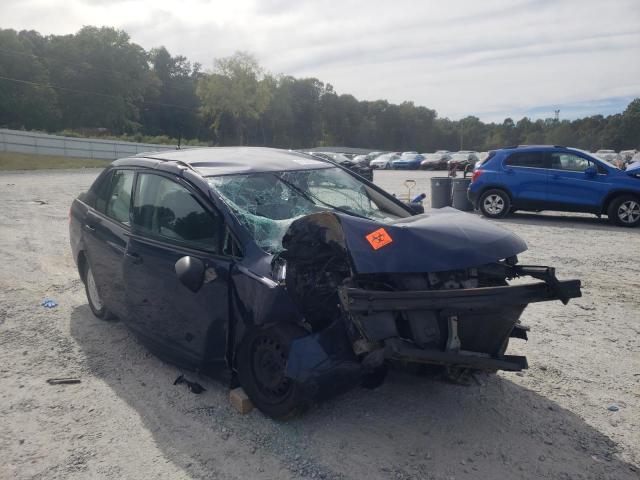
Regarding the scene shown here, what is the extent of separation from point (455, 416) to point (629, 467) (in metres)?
1.03

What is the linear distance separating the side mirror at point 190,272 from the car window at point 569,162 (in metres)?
11.1

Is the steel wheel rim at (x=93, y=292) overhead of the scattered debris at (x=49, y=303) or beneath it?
overhead

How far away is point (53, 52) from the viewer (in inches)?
2522

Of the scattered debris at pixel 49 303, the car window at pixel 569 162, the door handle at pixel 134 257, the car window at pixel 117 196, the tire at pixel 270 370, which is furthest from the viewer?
the car window at pixel 569 162

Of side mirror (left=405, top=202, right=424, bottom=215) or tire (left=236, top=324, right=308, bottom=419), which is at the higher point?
side mirror (left=405, top=202, right=424, bottom=215)

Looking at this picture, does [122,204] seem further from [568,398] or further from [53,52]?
[53,52]

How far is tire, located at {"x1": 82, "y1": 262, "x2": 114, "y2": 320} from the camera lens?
17.8ft

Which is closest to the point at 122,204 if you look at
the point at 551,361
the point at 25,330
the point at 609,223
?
A: the point at 25,330

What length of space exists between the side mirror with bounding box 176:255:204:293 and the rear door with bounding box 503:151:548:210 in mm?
10871

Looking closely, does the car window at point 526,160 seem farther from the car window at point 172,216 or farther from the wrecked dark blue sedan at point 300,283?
the car window at point 172,216

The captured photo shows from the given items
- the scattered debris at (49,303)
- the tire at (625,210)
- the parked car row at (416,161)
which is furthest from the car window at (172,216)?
the parked car row at (416,161)

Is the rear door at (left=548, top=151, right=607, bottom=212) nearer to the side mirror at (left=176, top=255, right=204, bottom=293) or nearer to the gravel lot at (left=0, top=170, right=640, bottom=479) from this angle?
the gravel lot at (left=0, top=170, right=640, bottom=479)

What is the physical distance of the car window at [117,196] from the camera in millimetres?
4840

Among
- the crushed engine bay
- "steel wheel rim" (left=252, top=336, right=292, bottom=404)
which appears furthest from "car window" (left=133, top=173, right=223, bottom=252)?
"steel wheel rim" (left=252, top=336, right=292, bottom=404)
